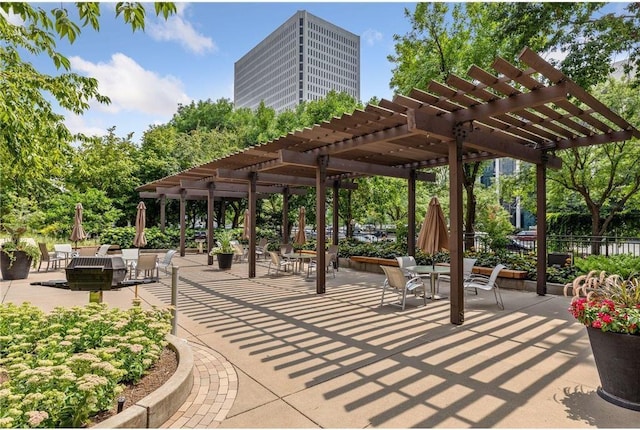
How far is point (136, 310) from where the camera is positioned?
400 cm

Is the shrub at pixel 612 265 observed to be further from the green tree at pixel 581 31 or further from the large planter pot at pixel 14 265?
the large planter pot at pixel 14 265

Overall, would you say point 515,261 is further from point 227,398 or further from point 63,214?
point 63,214

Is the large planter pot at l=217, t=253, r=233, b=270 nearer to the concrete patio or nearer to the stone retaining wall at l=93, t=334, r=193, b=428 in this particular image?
the concrete patio

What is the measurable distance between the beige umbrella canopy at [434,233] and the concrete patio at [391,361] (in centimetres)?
109

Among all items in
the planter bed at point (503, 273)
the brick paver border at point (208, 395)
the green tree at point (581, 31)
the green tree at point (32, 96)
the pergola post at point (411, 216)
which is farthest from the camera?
A: the pergola post at point (411, 216)

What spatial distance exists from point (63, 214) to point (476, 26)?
2007 centimetres

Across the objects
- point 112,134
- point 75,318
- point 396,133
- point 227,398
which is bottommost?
point 227,398

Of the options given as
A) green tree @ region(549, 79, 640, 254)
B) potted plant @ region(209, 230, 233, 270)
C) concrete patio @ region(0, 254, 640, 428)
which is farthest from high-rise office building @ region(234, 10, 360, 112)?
concrete patio @ region(0, 254, 640, 428)

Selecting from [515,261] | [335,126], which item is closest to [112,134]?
[335,126]

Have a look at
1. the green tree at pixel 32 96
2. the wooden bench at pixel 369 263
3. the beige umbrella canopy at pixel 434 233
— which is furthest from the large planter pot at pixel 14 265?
the beige umbrella canopy at pixel 434 233

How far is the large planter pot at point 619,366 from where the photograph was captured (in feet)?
9.66

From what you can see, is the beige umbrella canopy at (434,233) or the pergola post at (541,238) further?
the pergola post at (541,238)

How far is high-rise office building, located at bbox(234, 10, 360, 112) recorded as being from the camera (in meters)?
104

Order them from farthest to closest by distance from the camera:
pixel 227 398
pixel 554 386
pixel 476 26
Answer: pixel 476 26
pixel 554 386
pixel 227 398
